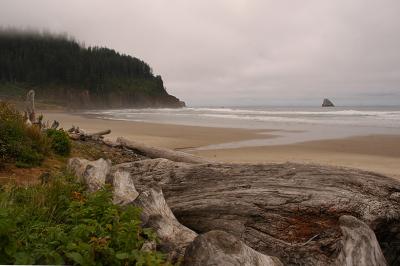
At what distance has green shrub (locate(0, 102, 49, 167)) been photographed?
26.0ft

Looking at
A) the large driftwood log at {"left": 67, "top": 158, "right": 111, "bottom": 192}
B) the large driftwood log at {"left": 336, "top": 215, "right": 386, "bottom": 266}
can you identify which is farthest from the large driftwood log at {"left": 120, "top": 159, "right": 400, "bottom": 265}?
the large driftwood log at {"left": 67, "top": 158, "right": 111, "bottom": 192}

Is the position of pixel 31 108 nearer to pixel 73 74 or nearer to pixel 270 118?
pixel 270 118

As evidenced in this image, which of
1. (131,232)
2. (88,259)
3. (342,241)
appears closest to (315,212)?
(342,241)

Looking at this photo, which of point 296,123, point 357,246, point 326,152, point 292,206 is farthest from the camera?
point 296,123

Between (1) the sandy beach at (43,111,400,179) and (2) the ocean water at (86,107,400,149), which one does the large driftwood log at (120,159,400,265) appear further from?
(2) the ocean water at (86,107,400,149)

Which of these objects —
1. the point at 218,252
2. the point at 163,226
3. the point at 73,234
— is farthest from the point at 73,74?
the point at 218,252

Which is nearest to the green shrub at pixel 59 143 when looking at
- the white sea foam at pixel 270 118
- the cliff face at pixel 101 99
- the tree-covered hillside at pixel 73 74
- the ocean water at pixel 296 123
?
the ocean water at pixel 296 123

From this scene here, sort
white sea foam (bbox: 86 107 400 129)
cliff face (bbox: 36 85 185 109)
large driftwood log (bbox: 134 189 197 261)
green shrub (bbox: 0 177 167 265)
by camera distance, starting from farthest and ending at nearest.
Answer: cliff face (bbox: 36 85 185 109)
white sea foam (bbox: 86 107 400 129)
large driftwood log (bbox: 134 189 197 261)
green shrub (bbox: 0 177 167 265)

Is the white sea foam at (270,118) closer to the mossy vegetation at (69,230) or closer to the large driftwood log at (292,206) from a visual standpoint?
the large driftwood log at (292,206)

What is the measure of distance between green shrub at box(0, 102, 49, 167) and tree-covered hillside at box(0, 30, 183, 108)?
10212 cm

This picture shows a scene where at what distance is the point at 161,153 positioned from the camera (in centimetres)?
1161

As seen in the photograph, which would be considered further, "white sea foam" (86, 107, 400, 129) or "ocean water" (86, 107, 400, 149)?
"white sea foam" (86, 107, 400, 129)

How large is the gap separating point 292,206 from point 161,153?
7237mm

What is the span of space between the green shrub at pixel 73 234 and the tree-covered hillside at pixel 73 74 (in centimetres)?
10779
